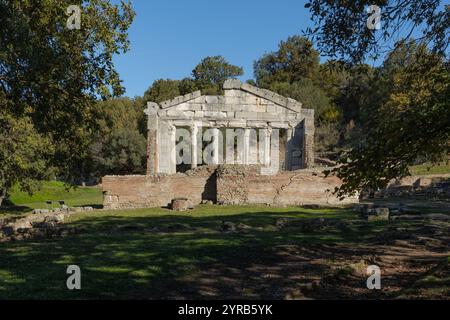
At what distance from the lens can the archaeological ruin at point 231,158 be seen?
25.0 m

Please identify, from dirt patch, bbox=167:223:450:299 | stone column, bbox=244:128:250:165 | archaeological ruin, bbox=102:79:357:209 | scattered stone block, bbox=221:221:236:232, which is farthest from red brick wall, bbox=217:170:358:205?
dirt patch, bbox=167:223:450:299

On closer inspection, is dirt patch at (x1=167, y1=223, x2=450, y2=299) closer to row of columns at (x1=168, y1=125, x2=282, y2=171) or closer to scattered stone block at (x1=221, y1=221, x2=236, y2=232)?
scattered stone block at (x1=221, y1=221, x2=236, y2=232)

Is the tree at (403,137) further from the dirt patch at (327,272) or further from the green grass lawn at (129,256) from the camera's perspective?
the green grass lawn at (129,256)

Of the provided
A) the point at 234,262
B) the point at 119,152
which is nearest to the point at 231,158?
the point at 119,152

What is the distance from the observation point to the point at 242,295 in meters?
7.12

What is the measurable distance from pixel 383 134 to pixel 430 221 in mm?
9865

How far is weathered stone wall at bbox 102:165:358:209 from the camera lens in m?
24.9

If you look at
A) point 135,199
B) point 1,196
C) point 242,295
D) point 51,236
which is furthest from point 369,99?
point 1,196

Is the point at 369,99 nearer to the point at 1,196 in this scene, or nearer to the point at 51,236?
the point at 51,236

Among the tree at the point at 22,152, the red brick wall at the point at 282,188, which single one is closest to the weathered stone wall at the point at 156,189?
the red brick wall at the point at 282,188

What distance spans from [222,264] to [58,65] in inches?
188

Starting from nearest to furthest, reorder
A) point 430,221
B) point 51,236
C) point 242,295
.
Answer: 1. point 242,295
2. point 51,236
3. point 430,221

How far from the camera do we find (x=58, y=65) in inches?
357

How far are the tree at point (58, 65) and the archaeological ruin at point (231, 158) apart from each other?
1371 centimetres
